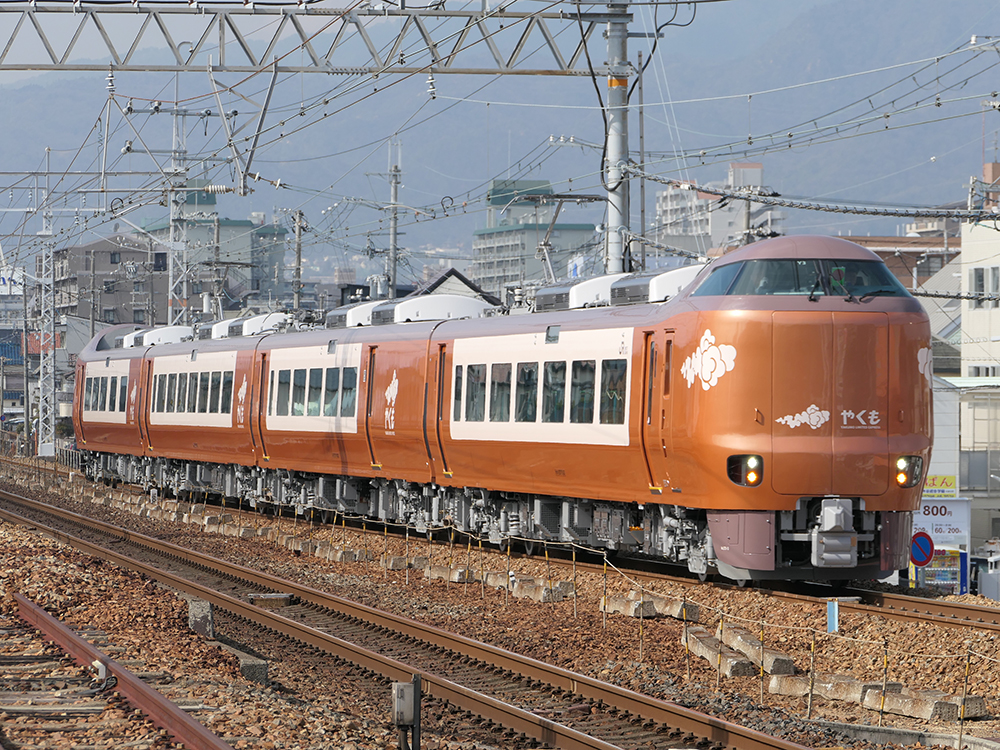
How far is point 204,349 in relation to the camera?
30.6m

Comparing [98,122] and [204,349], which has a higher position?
[98,122]

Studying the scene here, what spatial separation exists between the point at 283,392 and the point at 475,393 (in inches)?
308

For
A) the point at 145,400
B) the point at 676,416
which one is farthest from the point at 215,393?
the point at 676,416

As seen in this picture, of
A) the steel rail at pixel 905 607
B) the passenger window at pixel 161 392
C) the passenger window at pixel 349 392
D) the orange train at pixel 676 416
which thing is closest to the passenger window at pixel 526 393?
the orange train at pixel 676 416

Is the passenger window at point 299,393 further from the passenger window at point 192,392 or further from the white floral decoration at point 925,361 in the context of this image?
the white floral decoration at point 925,361

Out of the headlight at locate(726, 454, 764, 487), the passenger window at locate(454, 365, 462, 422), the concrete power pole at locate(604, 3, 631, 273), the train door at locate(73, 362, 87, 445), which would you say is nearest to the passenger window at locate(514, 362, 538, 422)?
the passenger window at locate(454, 365, 462, 422)

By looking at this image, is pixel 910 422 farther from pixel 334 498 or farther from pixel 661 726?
pixel 334 498

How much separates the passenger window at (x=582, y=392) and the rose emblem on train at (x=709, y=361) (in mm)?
2189

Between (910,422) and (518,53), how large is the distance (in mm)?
8598

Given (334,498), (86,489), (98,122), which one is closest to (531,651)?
(334,498)

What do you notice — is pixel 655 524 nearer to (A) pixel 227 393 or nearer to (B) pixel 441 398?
(B) pixel 441 398

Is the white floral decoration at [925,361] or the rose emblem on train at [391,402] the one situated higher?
the white floral decoration at [925,361]

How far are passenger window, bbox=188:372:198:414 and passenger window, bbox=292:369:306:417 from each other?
5578 mm

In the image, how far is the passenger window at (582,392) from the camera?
16.8 meters
